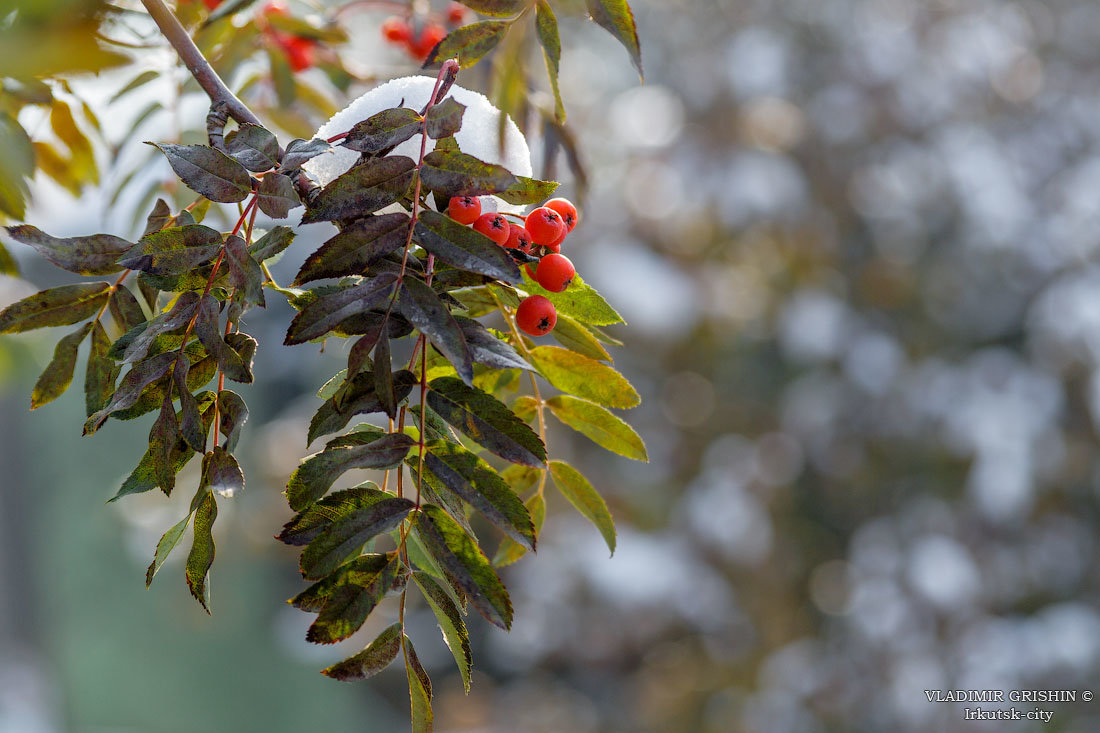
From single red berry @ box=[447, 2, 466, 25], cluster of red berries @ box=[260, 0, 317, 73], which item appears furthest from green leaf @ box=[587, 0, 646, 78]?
single red berry @ box=[447, 2, 466, 25]

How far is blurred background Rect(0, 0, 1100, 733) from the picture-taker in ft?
11.8

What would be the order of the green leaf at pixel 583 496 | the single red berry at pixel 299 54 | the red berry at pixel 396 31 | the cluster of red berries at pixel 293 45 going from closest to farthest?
the green leaf at pixel 583 496 < the cluster of red berries at pixel 293 45 < the single red berry at pixel 299 54 < the red berry at pixel 396 31

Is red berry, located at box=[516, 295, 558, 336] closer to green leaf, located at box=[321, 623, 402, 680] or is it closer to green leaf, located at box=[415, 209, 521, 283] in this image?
green leaf, located at box=[415, 209, 521, 283]

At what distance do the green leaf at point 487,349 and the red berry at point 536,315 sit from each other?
0.06 metres

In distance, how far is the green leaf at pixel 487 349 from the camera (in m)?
0.43

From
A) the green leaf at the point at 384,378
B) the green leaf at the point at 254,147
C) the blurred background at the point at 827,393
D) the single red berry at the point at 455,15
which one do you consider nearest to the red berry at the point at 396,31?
the single red berry at the point at 455,15

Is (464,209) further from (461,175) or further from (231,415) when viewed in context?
(231,415)

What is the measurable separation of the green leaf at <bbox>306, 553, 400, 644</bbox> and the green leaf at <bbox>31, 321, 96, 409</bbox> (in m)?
0.26

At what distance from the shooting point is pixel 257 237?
528 millimetres

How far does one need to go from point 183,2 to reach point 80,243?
0.37m

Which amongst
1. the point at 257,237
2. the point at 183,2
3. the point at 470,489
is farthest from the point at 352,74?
the point at 470,489

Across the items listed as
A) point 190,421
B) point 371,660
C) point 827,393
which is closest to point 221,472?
point 190,421

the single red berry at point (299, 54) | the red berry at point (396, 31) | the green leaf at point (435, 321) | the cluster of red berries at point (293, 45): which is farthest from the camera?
the red berry at point (396, 31)

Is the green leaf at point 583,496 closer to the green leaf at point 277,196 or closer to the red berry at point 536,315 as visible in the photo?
the red berry at point 536,315
